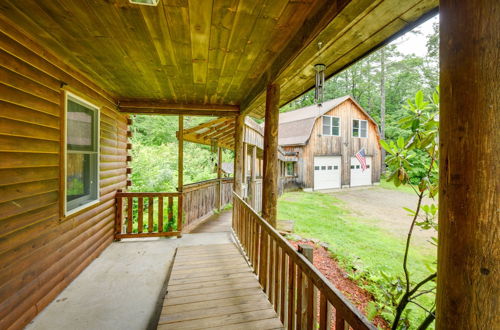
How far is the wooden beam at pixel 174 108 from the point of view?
4.70 metres

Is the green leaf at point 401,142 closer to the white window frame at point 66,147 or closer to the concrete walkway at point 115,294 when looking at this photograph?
the concrete walkway at point 115,294

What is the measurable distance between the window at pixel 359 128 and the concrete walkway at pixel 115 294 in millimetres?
15918

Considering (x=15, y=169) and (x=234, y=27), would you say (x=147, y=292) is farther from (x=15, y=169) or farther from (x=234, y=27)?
(x=234, y=27)

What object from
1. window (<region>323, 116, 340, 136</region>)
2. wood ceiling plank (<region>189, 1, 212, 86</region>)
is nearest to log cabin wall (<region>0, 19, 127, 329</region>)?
wood ceiling plank (<region>189, 1, 212, 86</region>)

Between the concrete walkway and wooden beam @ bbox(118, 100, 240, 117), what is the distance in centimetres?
284

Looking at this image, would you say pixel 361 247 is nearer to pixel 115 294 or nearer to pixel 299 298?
pixel 299 298

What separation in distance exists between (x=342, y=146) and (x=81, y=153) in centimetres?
1549

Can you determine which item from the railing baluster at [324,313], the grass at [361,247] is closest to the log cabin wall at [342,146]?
the grass at [361,247]

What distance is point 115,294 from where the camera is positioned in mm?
2789

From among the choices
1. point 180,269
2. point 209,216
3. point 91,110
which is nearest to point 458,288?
point 180,269

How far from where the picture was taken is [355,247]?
5.54 metres

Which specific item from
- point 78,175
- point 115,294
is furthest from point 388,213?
point 78,175

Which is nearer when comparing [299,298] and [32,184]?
[299,298]

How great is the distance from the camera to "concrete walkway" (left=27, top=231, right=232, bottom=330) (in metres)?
2.32
